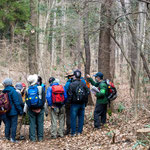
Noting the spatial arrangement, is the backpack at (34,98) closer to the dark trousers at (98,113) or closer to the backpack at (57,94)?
the backpack at (57,94)

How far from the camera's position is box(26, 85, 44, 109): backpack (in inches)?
295

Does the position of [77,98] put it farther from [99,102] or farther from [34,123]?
[34,123]

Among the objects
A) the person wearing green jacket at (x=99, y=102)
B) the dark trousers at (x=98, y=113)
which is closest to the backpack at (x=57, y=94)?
the person wearing green jacket at (x=99, y=102)

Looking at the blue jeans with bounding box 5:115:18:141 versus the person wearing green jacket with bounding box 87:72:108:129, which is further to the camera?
the person wearing green jacket with bounding box 87:72:108:129

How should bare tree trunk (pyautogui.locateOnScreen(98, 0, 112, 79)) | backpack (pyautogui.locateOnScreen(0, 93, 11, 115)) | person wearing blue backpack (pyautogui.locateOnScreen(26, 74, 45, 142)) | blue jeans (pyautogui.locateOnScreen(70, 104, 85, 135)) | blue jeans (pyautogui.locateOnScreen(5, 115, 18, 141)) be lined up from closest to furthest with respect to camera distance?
backpack (pyautogui.locateOnScreen(0, 93, 11, 115)), person wearing blue backpack (pyautogui.locateOnScreen(26, 74, 45, 142)), blue jeans (pyautogui.locateOnScreen(5, 115, 18, 141)), blue jeans (pyautogui.locateOnScreen(70, 104, 85, 135)), bare tree trunk (pyautogui.locateOnScreen(98, 0, 112, 79))

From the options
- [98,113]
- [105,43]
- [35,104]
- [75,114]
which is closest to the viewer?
[35,104]

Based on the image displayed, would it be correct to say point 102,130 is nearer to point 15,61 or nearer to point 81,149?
point 81,149

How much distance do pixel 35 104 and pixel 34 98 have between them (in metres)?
0.18

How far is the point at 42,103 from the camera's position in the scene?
7648 mm

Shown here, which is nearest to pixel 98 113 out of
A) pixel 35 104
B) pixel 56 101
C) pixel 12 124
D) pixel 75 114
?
pixel 75 114

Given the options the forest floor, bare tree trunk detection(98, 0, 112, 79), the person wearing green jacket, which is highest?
bare tree trunk detection(98, 0, 112, 79)

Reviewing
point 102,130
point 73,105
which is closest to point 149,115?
point 102,130

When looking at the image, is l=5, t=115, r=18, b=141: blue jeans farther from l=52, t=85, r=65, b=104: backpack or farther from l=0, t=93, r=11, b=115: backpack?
l=52, t=85, r=65, b=104: backpack

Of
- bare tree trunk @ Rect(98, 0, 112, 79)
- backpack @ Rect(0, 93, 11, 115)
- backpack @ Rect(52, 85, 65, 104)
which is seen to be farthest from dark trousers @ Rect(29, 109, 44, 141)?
bare tree trunk @ Rect(98, 0, 112, 79)
